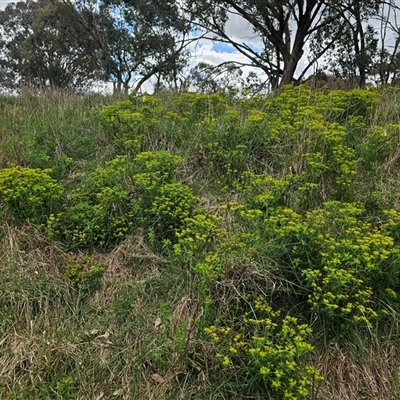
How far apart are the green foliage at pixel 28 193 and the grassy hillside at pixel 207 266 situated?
0.01 meters

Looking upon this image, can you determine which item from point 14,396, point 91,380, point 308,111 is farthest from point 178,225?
point 308,111

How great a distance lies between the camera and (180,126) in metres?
4.28

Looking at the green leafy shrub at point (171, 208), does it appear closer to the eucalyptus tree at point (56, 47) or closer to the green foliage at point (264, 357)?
the green foliage at point (264, 357)

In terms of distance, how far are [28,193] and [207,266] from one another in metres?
1.65

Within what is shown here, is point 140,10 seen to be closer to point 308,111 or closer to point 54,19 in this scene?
point 54,19

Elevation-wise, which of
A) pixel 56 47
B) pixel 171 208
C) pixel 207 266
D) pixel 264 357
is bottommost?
pixel 264 357

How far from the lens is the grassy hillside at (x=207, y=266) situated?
6.97ft

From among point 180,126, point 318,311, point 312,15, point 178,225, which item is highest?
point 312,15

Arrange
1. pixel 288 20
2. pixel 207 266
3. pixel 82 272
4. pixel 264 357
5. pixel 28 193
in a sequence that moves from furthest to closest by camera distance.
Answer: pixel 288 20 < pixel 28 193 < pixel 82 272 < pixel 207 266 < pixel 264 357

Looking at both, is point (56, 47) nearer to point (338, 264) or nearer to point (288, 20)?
point (288, 20)

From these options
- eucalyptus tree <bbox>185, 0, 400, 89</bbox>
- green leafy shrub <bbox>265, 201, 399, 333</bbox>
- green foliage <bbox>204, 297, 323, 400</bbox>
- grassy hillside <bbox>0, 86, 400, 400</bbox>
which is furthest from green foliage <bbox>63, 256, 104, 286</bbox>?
eucalyptus tree <bbox>185, 0, 400, 89</bbox>

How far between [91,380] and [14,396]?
0.40 metres

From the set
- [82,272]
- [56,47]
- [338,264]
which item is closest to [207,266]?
[338,264]

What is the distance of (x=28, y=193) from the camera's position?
298cm
